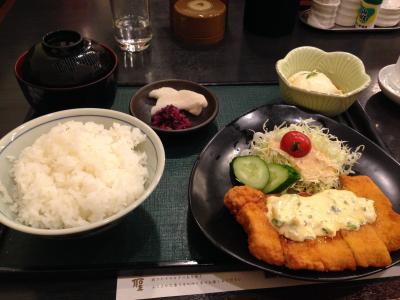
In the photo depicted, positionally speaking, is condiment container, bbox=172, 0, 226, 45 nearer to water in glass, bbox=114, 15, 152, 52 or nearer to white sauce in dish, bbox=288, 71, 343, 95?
water in glass, bbox=114, 15, 152, 52

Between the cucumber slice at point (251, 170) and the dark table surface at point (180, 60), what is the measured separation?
0.54 meters

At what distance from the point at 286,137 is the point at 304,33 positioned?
6.28 feet

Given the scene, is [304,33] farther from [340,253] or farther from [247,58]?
[340,253]

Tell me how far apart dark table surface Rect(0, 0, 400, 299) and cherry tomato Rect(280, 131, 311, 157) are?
61 centimetres

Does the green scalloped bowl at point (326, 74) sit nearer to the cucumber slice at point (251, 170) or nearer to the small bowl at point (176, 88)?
the small bowl at point (176, 88)

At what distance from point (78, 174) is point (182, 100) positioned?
100cm

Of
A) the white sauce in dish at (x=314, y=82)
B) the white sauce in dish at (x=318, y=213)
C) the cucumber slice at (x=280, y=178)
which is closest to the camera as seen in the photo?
the white sauce in dish at (x=318, y=213)

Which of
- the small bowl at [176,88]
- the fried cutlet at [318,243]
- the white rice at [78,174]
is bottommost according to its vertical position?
the small bowl at [176,88]

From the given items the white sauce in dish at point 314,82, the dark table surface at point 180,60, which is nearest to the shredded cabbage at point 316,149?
the white sauce in dish at point 314,82

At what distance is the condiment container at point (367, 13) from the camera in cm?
311

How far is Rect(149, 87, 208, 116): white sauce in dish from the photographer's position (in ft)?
7.25

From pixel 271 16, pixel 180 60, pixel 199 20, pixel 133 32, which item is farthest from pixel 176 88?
pixel 271 16

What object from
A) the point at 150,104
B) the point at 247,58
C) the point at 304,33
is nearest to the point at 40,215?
the point at 150,104

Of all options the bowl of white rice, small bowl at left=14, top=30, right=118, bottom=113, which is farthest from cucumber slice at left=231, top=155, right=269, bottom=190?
small bowl at left=14, top=30, right=118, bottom=113
